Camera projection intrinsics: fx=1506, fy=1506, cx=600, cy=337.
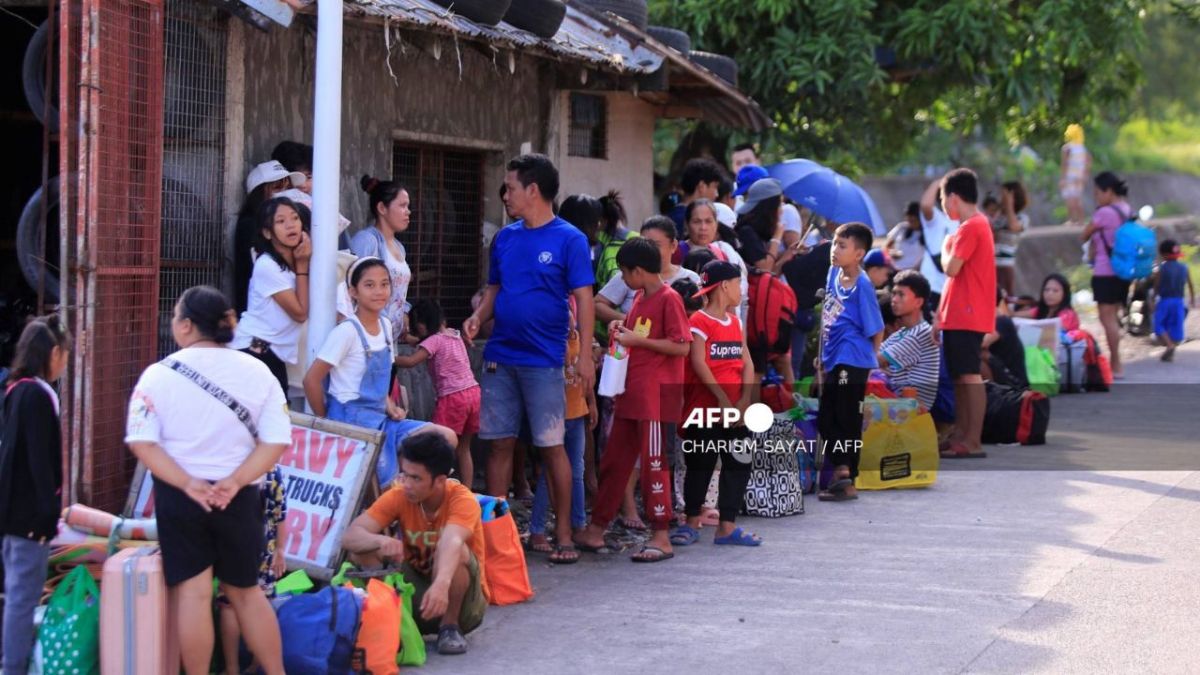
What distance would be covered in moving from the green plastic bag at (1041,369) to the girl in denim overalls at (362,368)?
8449 mm

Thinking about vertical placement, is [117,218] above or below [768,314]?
above

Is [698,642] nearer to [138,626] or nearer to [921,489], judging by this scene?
[138,626]

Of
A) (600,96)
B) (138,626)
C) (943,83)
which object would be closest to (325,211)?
(138,626)

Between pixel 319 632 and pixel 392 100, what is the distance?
4476 millimetres

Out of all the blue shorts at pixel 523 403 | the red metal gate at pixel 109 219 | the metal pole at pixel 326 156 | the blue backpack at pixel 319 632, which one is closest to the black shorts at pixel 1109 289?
the blue shorts at pixel 523 403

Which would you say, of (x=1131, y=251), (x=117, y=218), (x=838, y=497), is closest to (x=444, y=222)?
(x=838, y=497)

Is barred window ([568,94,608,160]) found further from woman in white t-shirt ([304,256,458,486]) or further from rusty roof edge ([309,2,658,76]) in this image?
woman in white t-shirt ([304,256,458,486])

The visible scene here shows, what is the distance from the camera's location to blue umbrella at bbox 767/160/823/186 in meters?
12.3

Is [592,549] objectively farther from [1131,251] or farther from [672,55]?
[1131,251]

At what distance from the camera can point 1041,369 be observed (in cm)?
1429

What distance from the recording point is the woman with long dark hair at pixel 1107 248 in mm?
15000

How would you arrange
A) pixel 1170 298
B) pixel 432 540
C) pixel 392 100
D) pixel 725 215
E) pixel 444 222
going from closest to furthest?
pixel 432 540, pixel 392 100, pixel 444 222, pixel 725 215, pixel 1170 298

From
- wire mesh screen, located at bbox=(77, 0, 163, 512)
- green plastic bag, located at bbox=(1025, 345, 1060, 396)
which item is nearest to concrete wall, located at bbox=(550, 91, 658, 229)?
green plastic bag, located at bbox=(1025, 345, 1060, 396)

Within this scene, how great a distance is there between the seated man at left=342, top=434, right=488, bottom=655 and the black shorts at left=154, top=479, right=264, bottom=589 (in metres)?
0.94
